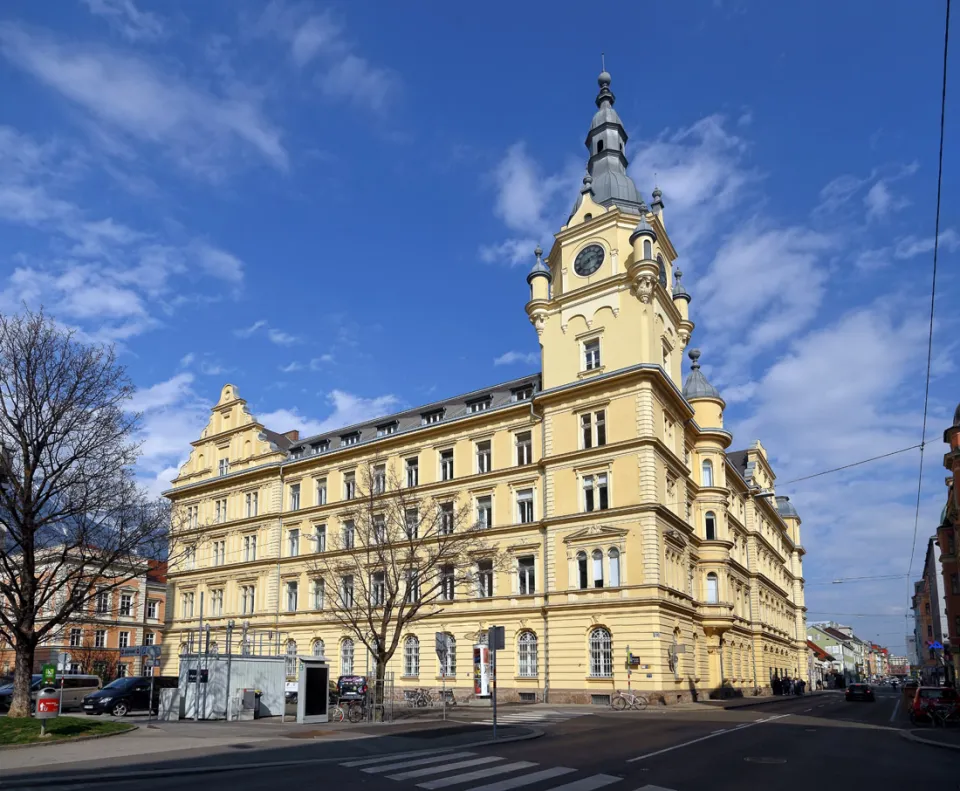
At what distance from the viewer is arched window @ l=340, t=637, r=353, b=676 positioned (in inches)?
2036

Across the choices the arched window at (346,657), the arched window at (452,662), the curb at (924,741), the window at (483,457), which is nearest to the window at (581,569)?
the arched window at (452,662)

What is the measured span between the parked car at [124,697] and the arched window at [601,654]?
19.5 m

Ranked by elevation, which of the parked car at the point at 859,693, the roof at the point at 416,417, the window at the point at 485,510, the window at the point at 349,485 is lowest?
the parked car at the point at 859,693

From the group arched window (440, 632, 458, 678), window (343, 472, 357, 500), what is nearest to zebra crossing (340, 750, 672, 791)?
arched window (440, 632, 458, 678)

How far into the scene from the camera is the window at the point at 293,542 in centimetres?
5728

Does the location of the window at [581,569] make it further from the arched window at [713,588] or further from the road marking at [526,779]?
the road marking at [526,779]

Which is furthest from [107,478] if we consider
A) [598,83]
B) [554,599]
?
[598,83]

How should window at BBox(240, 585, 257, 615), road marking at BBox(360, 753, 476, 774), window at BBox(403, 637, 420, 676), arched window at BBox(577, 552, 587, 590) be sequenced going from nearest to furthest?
road marking at BBox(360, 753, 476, 774), arched window at BBox(577, 552, 587, 590), window at BBox(403, 637, 420, 676), window at BBox(240, 585, 257, 615)

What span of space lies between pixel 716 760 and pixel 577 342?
31137mm

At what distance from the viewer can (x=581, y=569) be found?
42.8 meters

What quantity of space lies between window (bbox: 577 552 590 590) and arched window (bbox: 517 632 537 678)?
4.09m

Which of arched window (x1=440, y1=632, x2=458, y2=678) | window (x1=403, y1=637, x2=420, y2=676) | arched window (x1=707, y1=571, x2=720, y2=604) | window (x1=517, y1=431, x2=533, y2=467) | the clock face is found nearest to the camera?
arched window (x1=440, y1=632, x2=458, y2=678)

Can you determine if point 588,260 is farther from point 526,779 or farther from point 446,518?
point 526,779

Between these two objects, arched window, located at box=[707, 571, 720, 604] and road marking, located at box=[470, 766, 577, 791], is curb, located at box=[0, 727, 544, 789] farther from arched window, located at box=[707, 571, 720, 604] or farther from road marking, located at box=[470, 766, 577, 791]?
arched window, located at box=[707, 571, 720, 604]
